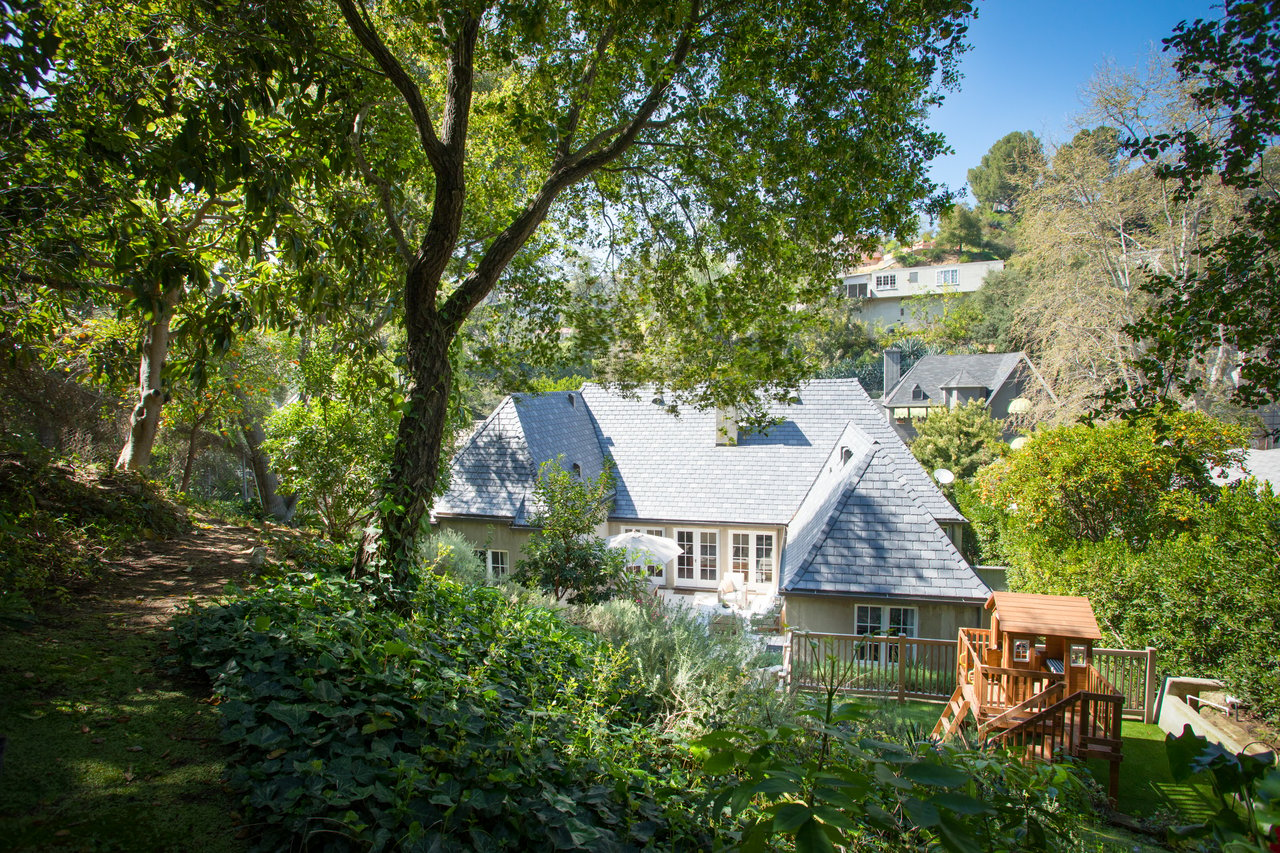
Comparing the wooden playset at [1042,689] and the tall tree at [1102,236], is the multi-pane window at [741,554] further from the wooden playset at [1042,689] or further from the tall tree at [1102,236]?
the tall tree at [1102,236]

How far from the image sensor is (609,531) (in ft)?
65.2

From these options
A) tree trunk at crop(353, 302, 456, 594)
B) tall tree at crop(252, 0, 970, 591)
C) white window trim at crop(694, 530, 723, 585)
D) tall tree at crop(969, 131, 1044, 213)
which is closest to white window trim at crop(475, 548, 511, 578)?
white window trim at crop(694, 530, 723, 585)

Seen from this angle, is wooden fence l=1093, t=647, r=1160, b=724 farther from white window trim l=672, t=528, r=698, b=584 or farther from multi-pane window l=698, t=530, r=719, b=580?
white window trim l=672, t=528, r=698, b=584

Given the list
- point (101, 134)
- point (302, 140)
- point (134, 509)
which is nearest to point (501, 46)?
point (302, 140)

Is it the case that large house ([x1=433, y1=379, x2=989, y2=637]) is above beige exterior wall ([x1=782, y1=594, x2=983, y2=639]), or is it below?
above

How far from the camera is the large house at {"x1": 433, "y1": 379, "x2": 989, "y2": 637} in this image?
13148mm

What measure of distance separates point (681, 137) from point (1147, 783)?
1049cm

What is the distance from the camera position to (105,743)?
310 cm

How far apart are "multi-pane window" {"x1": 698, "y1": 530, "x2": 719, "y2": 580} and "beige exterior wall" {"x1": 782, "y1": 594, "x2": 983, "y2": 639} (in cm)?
540

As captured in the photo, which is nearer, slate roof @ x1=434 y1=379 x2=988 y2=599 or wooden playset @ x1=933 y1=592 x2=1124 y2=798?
wooden playset @ x1=933 y1=592 x2=1124 y2=798

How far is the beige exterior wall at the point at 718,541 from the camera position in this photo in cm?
1861

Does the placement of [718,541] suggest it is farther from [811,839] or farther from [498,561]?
[811,839]

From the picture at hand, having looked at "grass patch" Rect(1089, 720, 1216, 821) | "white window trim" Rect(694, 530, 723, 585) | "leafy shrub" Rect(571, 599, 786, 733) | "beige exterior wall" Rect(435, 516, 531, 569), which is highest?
"leafy shrub" Rect(571, 599, 786, 733)

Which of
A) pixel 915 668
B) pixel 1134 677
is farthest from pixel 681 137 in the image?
pixel 1134 677
